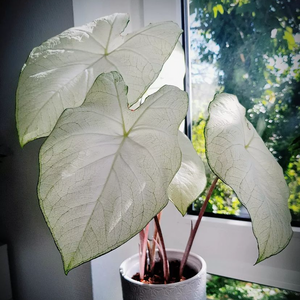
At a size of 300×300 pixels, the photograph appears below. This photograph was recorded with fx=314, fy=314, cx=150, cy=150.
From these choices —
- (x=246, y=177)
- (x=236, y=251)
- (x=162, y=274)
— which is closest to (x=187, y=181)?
(x=246, y=177)

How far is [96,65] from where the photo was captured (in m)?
0.53

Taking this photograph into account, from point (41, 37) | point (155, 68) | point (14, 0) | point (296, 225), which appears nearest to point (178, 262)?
point (296, 225)

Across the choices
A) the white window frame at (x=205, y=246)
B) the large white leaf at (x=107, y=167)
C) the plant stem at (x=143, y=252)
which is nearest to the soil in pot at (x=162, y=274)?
the plant stem at (x=143, y=252)

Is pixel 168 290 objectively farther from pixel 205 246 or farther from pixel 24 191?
pixel 24 191

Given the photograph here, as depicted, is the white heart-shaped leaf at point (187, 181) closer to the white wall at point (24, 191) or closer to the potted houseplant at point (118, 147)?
the potted houseplant at point (118, 147)

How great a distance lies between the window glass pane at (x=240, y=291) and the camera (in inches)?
30.4

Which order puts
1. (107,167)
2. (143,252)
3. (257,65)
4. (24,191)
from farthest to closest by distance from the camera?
(24,191) < (257,65) < (143,252) < (107,167)

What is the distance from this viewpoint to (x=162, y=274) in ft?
1.99

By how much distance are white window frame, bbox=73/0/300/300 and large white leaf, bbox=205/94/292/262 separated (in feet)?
1.13

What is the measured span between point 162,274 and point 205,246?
0.25 m

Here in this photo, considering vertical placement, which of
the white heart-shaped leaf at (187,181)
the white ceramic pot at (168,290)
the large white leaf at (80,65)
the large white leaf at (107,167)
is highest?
the large white leaf at (80,65)

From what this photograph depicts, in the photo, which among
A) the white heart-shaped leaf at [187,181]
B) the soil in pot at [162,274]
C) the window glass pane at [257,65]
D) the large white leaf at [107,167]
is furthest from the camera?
the window glass pane at [257,65]

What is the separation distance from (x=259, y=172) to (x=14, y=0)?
77 cm

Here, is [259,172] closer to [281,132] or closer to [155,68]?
[155,68]
